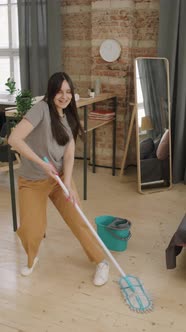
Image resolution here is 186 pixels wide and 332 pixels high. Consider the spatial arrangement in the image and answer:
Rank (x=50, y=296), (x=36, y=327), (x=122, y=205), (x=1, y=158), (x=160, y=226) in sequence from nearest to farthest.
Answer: (x=36, y=327)
(x=50, y=296)
(x=160, y=226)
(x=122, y=205)
(x=1, y=158)

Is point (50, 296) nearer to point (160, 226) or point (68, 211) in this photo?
point (68, 211)

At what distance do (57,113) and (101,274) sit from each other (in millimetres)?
1013

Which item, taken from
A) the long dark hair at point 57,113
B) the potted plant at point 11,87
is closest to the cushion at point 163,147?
the long dark hair at point 57,113

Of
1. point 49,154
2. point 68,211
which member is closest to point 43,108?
point 49,154

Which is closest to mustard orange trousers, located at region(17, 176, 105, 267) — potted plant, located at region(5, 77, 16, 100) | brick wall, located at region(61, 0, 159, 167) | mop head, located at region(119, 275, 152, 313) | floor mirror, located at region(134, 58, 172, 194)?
mop head, located at region(119, 275, 152, 313)

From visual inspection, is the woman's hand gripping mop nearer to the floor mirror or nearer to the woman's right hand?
the woman's right hand

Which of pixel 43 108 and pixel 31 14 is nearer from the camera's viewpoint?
pixel 43 108

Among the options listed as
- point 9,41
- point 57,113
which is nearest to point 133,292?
point 57,113

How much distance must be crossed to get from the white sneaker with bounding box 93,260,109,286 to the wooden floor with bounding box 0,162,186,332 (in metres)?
0.03

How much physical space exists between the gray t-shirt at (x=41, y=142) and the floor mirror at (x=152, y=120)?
155 cm

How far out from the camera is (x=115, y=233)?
8.54 ft

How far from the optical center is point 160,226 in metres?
3.03

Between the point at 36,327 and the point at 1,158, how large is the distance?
81.3 inches

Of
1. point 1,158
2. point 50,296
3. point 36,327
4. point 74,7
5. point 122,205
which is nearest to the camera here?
point 36,327
